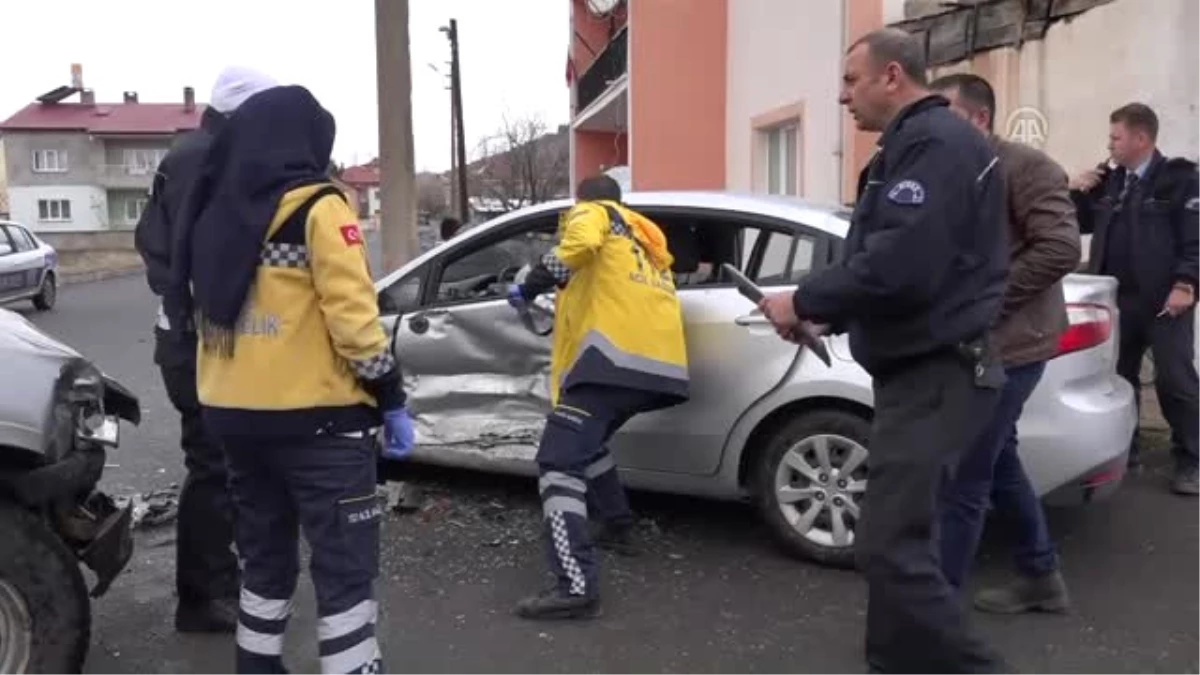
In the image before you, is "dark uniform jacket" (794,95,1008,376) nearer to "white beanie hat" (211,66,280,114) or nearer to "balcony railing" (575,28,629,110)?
"white beanie hat" (211,66,280,114)

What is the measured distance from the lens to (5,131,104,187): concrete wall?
72.2 m

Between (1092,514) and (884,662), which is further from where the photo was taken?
(1092,514)

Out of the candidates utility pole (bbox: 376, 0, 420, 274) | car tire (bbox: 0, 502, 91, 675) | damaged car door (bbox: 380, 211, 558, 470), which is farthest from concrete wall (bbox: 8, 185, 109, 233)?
car tire (bbox: 0, 502, 91, 675)

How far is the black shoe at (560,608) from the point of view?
4.36 m

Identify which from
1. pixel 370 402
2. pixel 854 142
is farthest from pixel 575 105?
pixel 370 402

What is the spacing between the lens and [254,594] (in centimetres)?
329

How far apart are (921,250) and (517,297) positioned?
2.15 meters

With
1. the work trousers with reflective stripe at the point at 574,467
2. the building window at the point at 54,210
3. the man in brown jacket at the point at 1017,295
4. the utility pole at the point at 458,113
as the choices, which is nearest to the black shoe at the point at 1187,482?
the man in brown jacket at the point at 1017,295

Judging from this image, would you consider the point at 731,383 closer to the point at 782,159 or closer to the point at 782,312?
the point at 782,312

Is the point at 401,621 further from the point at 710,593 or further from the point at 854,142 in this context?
the point at 854,142

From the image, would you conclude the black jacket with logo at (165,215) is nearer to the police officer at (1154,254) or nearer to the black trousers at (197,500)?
the black trousers at (197,500)

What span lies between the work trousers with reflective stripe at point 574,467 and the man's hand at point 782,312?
4.48 ft

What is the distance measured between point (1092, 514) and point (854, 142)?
5709 millimetres

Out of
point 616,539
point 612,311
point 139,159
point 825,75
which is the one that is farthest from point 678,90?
point 139,159
